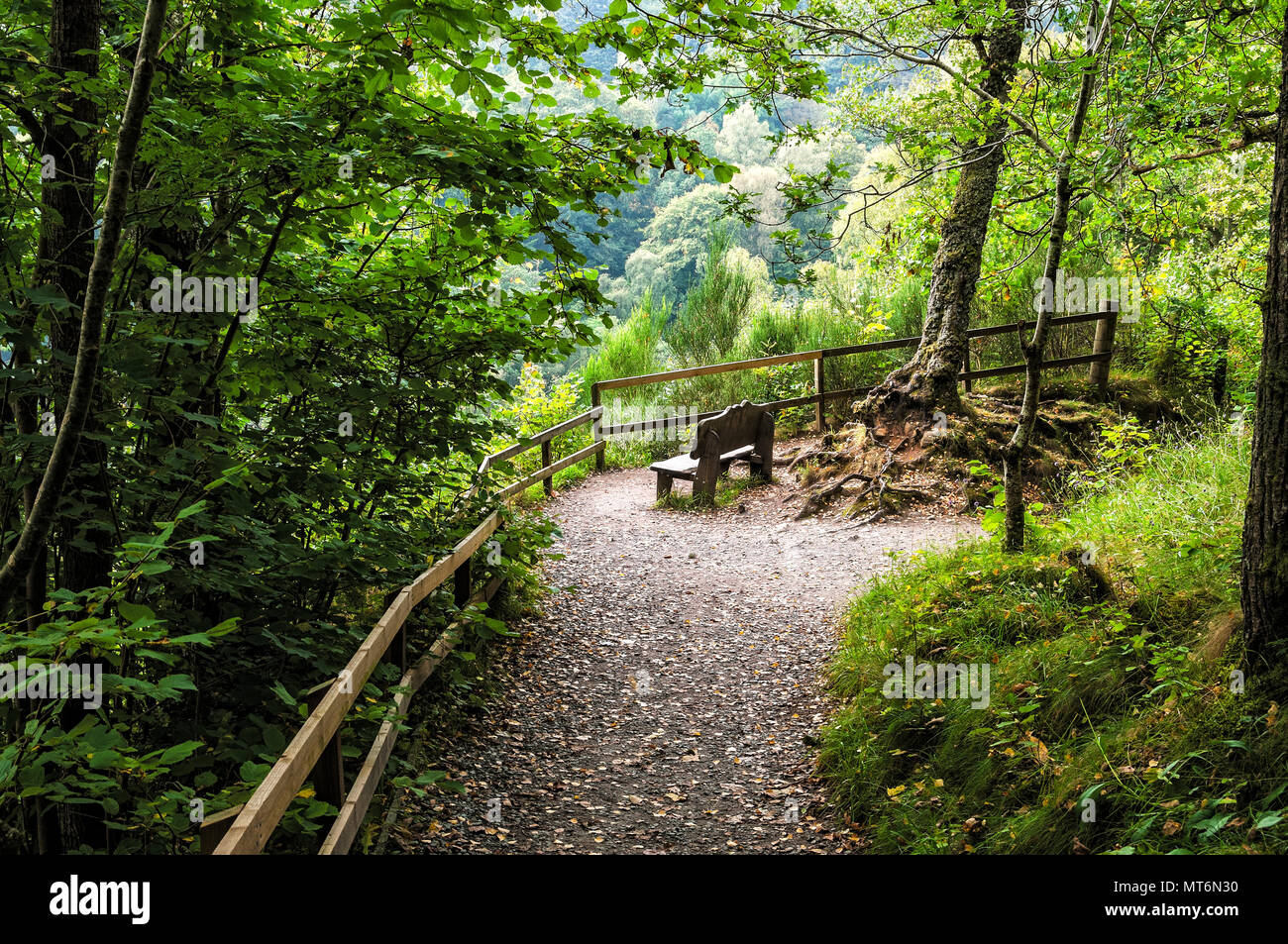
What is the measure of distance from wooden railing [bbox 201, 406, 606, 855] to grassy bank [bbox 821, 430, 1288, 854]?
2233mm

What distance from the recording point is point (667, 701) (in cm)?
543

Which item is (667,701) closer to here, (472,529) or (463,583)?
(463,583)

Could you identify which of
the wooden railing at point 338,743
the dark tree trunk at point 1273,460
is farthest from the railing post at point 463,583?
the dark tree trunk at point 1273,460

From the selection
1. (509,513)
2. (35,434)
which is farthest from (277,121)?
(509,513)

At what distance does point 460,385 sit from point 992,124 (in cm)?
Result: 487

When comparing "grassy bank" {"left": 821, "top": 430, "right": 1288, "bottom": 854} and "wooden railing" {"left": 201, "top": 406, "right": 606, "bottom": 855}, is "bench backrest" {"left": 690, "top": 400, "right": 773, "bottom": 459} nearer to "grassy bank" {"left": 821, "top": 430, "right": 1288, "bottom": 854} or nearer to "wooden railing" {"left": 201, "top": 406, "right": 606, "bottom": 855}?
"grassy bank" {"left": 821, "top": 430, "right": 1288, "bottom": 854}

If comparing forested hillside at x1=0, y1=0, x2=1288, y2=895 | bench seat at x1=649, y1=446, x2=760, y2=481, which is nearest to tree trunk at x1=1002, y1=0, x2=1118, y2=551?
forested hillside at x1=0, y1=0, x2=1288, y2=895

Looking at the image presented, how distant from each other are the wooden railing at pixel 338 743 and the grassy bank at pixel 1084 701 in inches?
87.9

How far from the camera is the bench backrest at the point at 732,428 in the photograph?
382 inches

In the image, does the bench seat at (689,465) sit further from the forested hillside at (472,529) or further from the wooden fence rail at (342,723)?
the forested hillside at (472,529)

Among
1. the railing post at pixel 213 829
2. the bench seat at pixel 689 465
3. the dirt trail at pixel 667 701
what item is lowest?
the dirt trail at pixel 667 701

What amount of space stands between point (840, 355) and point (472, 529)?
7.99m

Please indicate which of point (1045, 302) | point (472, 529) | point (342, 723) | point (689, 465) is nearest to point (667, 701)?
point (472, 529)
